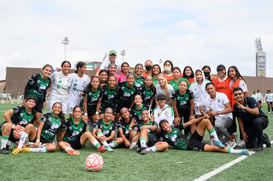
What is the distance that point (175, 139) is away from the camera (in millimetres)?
5762

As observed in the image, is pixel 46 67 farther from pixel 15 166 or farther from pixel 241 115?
pixel 241 115

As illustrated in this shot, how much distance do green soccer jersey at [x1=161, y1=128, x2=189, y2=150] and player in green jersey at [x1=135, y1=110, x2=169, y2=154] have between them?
0.68 feet

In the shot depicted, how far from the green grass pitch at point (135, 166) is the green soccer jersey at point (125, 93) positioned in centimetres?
141

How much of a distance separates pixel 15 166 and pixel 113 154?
A: 167 centimetres

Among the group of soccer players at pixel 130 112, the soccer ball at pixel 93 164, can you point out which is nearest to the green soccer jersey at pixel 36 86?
the group of soccer players at pixel 130 112

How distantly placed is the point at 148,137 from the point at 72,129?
57.2 inches

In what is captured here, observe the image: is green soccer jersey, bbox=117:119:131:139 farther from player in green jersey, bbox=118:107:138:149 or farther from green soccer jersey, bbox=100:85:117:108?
green soccer jersey, bbox=100:85:117:108

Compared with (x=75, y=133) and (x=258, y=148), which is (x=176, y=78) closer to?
(x=258, y=148)

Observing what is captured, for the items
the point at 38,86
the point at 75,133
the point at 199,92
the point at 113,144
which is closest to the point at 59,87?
the point at 38,86

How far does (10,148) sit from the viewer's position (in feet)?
18.5

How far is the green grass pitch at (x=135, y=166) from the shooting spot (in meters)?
3.68

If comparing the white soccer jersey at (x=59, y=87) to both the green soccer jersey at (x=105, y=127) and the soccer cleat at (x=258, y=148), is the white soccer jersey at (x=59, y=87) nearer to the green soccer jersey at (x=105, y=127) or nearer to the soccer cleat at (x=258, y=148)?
the green soccer jersey at (x=105, y=127)

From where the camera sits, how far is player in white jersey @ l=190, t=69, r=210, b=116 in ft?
21.2

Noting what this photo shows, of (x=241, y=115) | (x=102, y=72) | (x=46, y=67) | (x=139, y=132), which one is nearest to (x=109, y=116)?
(x=139, y=132)
